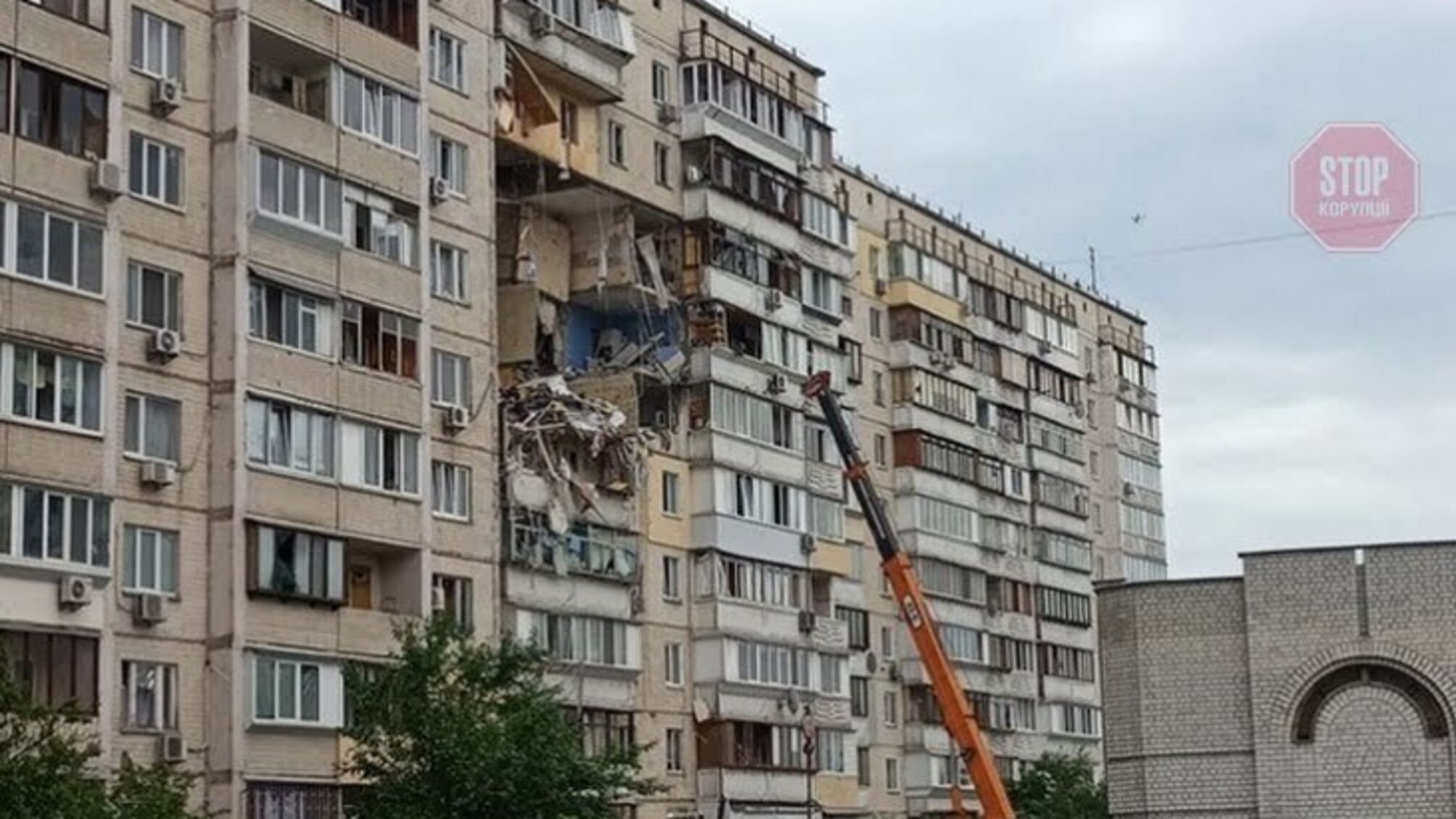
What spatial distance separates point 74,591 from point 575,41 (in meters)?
22.3

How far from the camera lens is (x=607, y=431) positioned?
57.3 m

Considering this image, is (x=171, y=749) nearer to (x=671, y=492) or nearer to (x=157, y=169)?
(x=157, y=169)

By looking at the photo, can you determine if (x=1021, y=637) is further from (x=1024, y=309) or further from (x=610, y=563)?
(x=610, y=563)

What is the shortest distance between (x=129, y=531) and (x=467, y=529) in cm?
1091

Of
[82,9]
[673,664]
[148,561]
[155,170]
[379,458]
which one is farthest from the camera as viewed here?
[673,664]

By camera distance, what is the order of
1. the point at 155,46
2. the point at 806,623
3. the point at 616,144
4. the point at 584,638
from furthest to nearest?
1. the point at 806,623
2. the point at 616,144
3. the point at 584,638
4. the point at 155,46

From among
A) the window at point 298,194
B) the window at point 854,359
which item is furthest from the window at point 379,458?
the window at point 854,359

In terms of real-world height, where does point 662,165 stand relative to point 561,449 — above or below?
above

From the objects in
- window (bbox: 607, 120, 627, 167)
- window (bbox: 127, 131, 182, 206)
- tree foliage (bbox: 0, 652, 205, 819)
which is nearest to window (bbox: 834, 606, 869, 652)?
window (bbox: 607, 120, 627, 167)

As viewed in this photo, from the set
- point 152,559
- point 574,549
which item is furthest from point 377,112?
point 574,549

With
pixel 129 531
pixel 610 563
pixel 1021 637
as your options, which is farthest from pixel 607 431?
pixel 1021 637

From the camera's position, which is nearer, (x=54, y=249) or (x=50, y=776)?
(x=50, y=776)

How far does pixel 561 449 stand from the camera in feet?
185

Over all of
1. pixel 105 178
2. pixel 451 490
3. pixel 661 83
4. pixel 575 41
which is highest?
pixel 661 83
